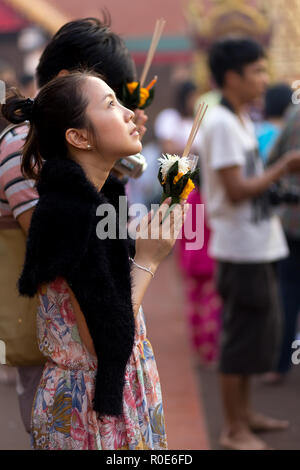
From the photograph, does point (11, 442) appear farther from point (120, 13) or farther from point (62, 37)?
point (120, 13)

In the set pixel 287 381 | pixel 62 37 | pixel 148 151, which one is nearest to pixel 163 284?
pixel 148 151

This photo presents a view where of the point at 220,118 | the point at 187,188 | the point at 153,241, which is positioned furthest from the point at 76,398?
the point at 220,118

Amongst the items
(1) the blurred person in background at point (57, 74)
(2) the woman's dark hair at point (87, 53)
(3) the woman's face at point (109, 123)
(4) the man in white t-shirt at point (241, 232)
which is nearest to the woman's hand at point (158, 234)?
(3) the woman's face at point (109, 123)

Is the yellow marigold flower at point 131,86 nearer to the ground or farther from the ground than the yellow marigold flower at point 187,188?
farther from the ground

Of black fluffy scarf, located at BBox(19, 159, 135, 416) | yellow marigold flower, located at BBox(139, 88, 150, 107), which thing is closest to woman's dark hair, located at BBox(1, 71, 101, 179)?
black fluffy scarf, located at BBox(19, 159, 135, 416)

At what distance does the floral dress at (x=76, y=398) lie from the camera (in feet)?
6.27

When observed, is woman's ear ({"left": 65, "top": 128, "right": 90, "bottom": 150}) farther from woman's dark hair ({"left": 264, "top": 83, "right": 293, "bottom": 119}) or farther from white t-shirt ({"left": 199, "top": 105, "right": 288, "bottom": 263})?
woman's dark hair ({"left": 264, "top": 83, "right": 293, "bottom": 119})

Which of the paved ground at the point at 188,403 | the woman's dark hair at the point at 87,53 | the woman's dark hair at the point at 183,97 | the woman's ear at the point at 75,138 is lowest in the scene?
the paved ground at the point at 188,403

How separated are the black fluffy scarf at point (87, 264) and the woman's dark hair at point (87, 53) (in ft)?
1.81

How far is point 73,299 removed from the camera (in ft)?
6.04

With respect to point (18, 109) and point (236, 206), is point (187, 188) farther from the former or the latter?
point (236, 206)

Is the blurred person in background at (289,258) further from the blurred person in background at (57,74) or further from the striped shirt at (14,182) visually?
the striped shirt at (14,182)

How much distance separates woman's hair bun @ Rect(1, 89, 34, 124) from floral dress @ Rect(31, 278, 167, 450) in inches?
18.4
